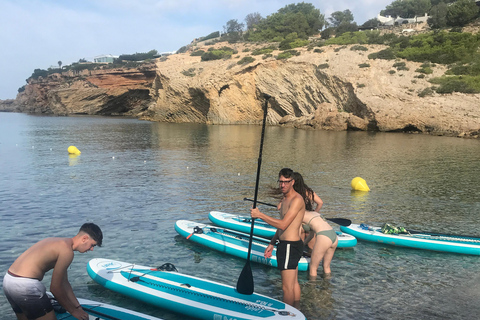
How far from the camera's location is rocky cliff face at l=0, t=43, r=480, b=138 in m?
39.6

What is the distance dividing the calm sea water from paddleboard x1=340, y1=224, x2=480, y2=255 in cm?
18

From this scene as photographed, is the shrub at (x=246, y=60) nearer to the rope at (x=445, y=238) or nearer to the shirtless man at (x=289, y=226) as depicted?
the rope at (x=445, y=238)

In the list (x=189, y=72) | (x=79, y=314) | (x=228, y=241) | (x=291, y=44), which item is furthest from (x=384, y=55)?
(x=79, y=314)

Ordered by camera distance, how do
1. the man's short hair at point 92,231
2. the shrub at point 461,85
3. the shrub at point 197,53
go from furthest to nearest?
the shrub at point 197,53 → the shrub at point 461,85 → the man's short hair at point 92,231

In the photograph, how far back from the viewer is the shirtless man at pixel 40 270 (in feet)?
16.6

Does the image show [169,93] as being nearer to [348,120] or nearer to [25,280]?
[348,120]

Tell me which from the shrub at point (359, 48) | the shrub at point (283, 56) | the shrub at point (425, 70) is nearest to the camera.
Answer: the shrub at point (425, 70)

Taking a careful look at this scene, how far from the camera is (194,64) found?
62.6 metres

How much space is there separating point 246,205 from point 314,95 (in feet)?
120

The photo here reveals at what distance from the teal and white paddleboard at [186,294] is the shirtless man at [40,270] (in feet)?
6.99

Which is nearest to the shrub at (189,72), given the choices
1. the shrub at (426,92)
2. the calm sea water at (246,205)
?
the calm sea water at (246,205)

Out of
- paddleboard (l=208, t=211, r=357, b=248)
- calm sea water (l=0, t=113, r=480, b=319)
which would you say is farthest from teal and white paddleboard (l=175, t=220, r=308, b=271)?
paddleboard (l=208, t=211, r=357, b=248)

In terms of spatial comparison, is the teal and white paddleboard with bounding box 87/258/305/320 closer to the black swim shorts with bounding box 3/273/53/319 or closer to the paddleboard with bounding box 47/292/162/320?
the paddleboard with bounding box 47/292/162/320

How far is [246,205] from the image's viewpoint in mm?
14422
